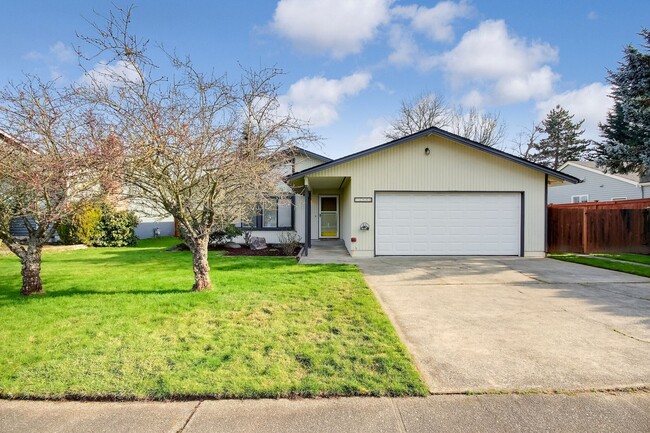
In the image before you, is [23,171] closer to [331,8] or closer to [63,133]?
[63,133]

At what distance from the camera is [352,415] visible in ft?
8.75

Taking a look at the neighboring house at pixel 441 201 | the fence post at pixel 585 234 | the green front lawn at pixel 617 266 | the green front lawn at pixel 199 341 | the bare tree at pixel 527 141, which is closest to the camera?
the green front lawn at pixel 199 341

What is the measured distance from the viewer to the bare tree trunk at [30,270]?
20.3 ft

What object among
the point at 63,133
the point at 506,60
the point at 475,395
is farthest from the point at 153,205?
the point at 506,60

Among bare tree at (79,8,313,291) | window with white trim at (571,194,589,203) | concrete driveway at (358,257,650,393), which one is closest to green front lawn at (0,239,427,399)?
concrete driveway at (358,257,650,393)

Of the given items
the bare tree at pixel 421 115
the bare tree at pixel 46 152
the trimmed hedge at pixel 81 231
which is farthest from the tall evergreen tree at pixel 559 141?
the bare tree at pixel 46 152

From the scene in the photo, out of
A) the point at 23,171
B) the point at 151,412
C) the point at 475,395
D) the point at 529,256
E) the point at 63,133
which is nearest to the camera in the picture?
the point at 151,412

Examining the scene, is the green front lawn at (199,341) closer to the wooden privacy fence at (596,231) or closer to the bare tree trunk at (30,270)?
the bare tree trunk at (30,270)

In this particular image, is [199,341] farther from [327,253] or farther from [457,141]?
[457,141]

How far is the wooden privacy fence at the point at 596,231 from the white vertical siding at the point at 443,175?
1909mm

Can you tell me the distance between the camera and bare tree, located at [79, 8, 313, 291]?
5289 millimetres

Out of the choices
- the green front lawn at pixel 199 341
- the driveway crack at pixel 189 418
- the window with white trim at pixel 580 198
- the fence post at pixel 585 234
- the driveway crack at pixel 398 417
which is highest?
the window with white trim at pixel 580 198

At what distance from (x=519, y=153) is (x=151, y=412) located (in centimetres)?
4380

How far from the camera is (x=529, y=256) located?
1165 cm
